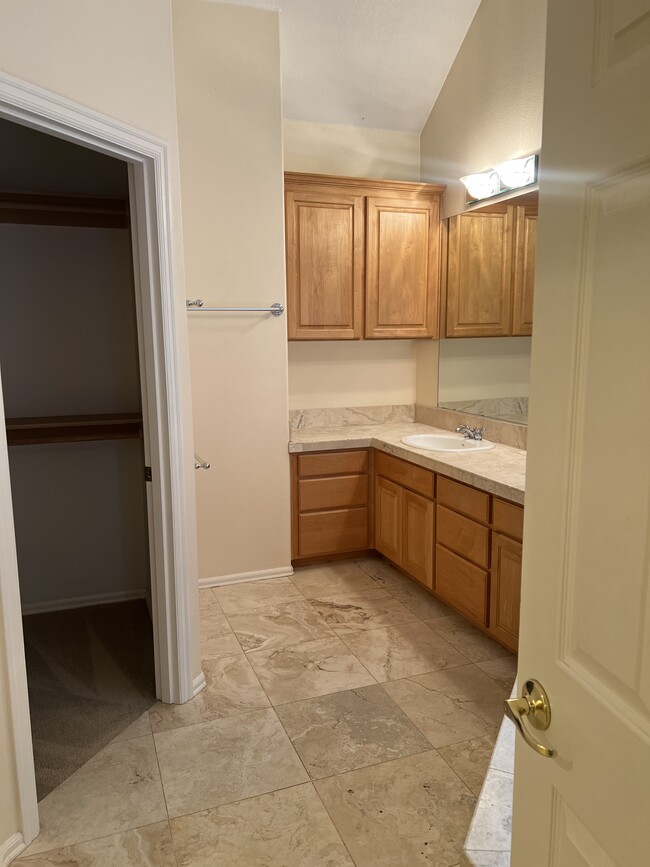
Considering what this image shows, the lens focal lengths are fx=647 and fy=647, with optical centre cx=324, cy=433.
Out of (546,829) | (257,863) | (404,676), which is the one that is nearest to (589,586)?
(546,829)

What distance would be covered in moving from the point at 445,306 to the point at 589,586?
3.42 metres

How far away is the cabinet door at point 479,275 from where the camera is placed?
345cm

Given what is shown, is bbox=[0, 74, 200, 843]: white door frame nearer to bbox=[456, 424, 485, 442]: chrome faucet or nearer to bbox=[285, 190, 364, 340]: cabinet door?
bbox=[285, 190, 364, 340]: cabinet door

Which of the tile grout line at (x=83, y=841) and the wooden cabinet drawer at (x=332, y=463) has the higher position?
the wooden cabinet drawer at (x=332, y=463)

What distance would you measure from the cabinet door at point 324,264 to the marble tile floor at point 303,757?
5.50 feet

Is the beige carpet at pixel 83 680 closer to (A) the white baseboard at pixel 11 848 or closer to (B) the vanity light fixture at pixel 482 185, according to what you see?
(A) the white baseboard at pixel 11 848

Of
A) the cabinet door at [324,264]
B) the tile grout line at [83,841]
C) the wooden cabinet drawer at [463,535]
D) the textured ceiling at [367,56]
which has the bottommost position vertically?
the tile grout line at [83,841]

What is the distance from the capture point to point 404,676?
2.75m

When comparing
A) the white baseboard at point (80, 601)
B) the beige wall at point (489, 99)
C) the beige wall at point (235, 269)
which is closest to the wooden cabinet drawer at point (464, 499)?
the beige wall at point (235, 269)

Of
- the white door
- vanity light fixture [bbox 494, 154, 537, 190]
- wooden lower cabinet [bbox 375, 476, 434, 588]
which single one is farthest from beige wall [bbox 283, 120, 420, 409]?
the white door

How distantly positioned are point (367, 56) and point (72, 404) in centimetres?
250

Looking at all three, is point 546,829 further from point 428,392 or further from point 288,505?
point 428,392

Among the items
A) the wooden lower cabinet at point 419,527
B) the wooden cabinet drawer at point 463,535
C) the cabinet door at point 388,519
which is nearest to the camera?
the wooden lower cabinet at point 419,527

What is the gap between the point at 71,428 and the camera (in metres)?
3.23
